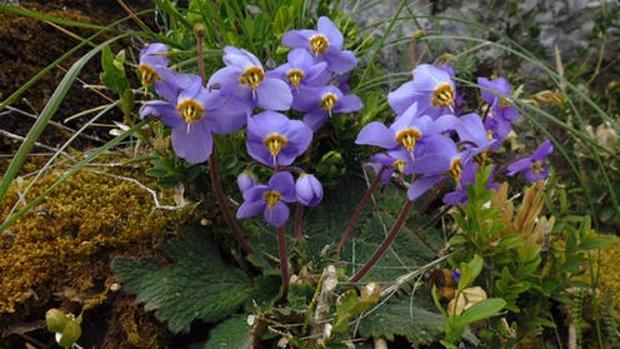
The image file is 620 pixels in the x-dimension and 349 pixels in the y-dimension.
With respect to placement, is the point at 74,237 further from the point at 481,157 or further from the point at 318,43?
the point at 481,157

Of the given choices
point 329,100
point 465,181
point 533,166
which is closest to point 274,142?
point 329,100

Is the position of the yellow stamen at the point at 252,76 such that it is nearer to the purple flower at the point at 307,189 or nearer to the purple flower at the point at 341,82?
the purple flower at the point at 307,189

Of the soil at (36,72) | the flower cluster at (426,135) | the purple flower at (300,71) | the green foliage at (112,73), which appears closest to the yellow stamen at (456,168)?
the flower cluster at (426,135)

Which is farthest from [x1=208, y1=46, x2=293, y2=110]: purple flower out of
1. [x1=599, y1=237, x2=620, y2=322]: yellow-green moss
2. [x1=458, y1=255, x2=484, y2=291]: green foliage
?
[x1=599, y1=237, x2=620, y2=322]: yellow-green moss

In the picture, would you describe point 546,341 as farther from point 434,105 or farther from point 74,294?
point 74,294

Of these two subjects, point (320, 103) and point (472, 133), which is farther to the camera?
point (320, 103)

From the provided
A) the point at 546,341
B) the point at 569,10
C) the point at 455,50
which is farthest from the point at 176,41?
the point at 569,10

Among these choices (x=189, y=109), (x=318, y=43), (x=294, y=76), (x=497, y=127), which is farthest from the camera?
(x=497, y=127)
